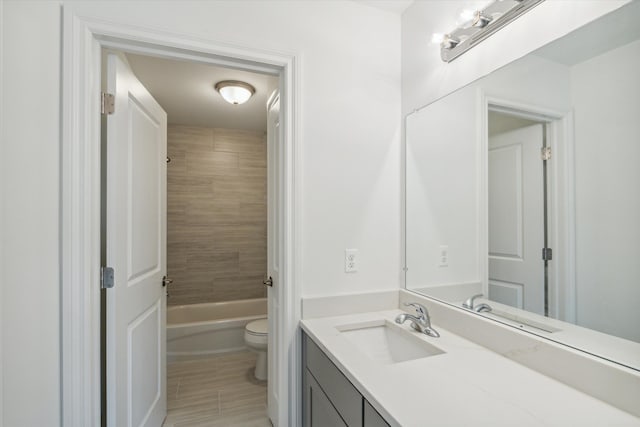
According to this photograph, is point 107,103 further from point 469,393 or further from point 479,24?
point 469,393

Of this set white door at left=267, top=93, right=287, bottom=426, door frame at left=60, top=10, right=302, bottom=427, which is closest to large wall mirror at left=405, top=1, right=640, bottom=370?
white door at left=267, top=93, right=287, bottom=426

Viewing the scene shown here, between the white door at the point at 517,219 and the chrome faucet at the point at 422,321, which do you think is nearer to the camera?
the white door at the point at 517,219

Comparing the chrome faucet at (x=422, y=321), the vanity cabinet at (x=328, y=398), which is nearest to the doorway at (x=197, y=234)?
the vanity cabinet at (x=328, y=398)

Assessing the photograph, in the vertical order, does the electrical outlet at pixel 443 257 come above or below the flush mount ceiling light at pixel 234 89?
below

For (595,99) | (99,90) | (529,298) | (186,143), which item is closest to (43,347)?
(99,90)

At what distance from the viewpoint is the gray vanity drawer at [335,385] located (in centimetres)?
93

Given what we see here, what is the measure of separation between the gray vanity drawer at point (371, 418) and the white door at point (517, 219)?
0.66 metres

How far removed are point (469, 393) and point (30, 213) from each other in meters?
1.56

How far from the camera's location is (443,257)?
146cm

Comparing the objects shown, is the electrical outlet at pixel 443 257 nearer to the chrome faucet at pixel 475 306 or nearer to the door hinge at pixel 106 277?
the chrome faucet at pixel 475 306

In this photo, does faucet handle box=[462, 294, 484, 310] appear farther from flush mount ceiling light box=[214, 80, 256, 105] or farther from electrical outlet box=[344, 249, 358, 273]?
flush mount ceiling light box=[214, 80, 256, 105]

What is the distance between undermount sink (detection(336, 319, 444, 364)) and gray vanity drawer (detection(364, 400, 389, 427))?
1.46ft

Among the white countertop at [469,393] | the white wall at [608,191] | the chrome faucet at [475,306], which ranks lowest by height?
the white countertop at [469,393]

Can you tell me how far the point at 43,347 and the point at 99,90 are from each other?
1027 mm
